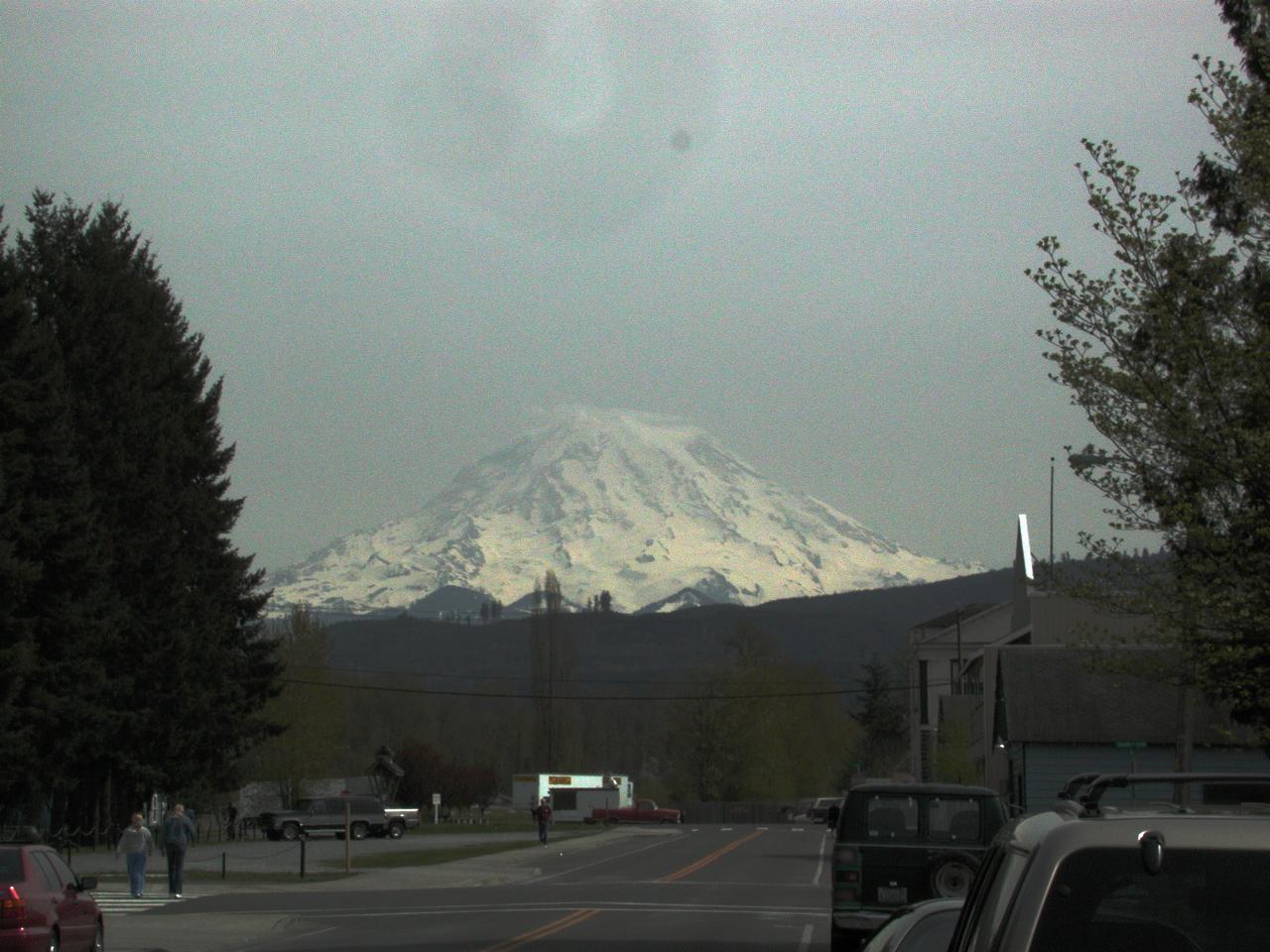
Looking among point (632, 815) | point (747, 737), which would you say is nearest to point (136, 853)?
point (632, 815)

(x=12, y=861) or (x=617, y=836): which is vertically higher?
(x=12, y=861)

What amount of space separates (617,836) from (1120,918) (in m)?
65.4

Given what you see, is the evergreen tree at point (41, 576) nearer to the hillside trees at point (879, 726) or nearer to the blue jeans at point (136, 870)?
the blue jeans at point (136, 870)

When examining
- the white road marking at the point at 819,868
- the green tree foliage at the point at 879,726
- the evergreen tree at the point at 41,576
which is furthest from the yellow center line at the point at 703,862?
the green tree foliage at the point at 879,726

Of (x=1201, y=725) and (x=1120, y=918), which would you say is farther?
(x=1201, y=725)

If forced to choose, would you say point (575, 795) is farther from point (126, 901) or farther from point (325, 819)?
point (126, 901)

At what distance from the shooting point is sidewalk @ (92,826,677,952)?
21878 mm

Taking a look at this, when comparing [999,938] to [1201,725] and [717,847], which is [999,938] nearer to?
[1201,725]

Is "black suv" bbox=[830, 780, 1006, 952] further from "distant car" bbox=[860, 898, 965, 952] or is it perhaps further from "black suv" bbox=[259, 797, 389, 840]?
"black suv" bbox=[259, 797, 389, 840]

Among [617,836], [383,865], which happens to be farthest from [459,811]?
[383,865]

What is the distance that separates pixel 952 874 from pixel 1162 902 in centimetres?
1236

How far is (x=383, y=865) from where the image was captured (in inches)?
1694

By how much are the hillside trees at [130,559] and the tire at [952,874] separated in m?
30.9

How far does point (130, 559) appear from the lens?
50.3m
